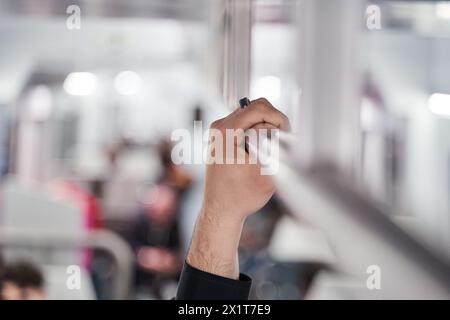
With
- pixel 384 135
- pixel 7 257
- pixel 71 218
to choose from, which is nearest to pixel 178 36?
pixel 71 218

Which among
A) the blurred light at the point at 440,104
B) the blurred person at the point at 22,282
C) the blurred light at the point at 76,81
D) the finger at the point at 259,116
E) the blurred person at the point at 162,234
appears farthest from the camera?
the blurred light at the point at 76,81

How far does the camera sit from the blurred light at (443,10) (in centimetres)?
94

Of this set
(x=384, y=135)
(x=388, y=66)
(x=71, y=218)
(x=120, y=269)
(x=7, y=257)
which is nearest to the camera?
(x=384, y=135)

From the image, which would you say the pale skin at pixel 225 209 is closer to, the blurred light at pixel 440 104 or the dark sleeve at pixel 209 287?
the dark sleeve at pixel 209 287

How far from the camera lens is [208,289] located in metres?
0.79

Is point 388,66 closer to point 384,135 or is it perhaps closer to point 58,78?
point 384,135

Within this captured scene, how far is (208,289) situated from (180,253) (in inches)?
75.3

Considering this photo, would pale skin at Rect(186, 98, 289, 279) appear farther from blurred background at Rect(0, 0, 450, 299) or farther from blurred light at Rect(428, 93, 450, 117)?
blurred light at Rect(428, 93, 450, 117)

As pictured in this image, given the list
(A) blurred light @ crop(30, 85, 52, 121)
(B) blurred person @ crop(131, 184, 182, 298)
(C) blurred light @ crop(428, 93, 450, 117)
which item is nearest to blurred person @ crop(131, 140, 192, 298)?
(B) blurred person @ crop(131, 184, 182, 298)

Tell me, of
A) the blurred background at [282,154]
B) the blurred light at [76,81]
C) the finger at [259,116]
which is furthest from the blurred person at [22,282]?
the blurred light at [76,81]

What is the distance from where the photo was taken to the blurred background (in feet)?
1.93

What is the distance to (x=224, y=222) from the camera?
799 millimetres

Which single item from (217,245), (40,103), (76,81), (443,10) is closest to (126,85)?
(76,81)

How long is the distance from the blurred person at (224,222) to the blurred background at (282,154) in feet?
0.18
